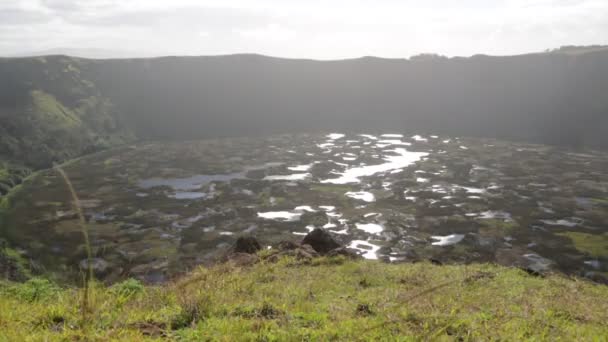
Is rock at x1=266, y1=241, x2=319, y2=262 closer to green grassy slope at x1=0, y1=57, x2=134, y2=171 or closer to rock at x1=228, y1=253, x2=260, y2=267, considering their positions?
rock at x1=228, y1=253, x2=260, y2=267

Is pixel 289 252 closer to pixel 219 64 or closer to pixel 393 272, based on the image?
pixel 393 272

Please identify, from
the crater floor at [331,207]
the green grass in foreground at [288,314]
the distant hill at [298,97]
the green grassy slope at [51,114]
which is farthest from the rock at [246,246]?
the distant hill at [298,97]

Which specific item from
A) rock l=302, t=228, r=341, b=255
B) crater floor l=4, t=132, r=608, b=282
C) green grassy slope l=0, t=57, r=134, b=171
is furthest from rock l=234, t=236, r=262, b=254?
green grassy slope l=0, t=57, r=134, b=171

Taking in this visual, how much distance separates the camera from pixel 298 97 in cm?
17925

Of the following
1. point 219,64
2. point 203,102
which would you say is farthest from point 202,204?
point 219,64

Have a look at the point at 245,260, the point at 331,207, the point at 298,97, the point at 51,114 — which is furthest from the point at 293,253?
the point at 298,97

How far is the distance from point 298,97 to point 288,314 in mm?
172431

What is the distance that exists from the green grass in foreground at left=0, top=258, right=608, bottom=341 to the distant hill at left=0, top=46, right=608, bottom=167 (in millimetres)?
109611

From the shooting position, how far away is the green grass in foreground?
8047mm

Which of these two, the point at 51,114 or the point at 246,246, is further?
the point at 51,114

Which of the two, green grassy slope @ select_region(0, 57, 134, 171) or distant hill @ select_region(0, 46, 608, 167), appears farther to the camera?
distant hill @ select_region(0, 46, 608, 167)

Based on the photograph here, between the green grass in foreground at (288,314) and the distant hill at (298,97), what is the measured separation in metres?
110

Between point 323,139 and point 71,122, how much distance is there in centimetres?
7424

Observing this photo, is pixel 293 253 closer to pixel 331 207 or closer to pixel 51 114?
pixel 331 207
